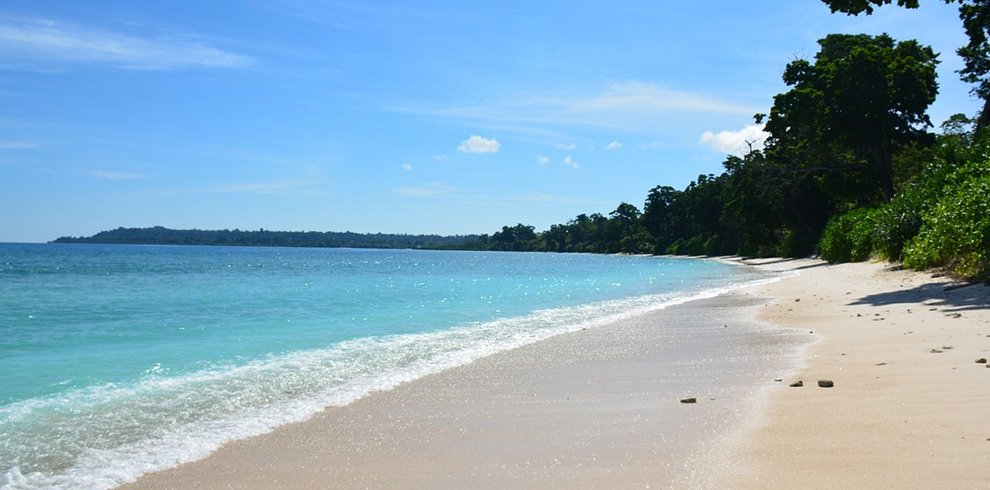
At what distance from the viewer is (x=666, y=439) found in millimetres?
5371

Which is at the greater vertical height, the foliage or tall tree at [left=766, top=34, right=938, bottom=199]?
tall tree at [left=766, top=34, right=938, bottom=199]

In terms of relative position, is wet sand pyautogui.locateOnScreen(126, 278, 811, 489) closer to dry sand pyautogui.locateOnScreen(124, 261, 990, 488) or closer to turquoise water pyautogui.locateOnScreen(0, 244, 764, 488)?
dry sand pyautogui.locateOnScreen(124, 261, 990, 488)

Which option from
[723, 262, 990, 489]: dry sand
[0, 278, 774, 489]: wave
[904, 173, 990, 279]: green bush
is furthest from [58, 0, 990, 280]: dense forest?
[0, 278, 774, 489]: wave

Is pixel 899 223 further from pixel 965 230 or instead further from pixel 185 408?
pixel 185 408

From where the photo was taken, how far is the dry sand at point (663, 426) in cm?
449

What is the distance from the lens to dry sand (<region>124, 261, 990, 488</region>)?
4492 millimetres

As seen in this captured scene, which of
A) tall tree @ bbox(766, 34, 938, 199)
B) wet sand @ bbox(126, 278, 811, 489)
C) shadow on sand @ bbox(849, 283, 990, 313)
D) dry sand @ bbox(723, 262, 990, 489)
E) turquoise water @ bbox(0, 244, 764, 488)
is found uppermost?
tall tree @ bbox(766, 34, 938, 199)

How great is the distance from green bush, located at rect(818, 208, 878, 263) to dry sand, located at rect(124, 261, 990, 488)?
23.9 meters

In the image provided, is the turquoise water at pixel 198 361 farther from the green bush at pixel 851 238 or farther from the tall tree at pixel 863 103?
the tall tree at pixel 863 103

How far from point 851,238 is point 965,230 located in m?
21.2

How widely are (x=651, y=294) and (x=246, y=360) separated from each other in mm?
16744

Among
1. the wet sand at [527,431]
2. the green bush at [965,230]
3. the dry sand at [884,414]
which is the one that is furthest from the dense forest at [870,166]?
the wet sand at [527,431]

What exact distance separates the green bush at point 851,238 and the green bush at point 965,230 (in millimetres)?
12963

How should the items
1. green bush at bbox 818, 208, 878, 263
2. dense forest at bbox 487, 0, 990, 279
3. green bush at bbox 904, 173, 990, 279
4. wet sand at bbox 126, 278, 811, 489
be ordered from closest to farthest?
wet sand at bbox 126, 278, 811, 489
green bush at bbox 904, 173, 990, 279
dense forest at bbox 487, 0, 990, 279
green bush at bbox 818, 208, 878, 263
